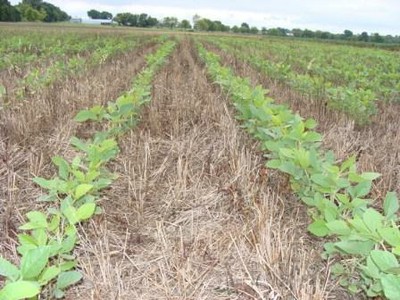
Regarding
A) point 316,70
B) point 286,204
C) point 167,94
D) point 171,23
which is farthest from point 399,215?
point 171,23

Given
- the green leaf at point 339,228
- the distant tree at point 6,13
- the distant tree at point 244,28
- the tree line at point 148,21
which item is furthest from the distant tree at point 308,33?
the green leaf at point 339,228

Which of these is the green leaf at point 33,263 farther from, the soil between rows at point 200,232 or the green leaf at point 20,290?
the soil between rows at point 200,232

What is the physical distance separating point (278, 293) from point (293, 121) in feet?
4.54

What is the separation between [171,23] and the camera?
333 ft

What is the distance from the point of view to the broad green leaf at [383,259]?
4.54ft

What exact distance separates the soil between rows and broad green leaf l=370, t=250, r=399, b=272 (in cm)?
32

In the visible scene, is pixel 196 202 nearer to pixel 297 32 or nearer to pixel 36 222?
pixel 36 222

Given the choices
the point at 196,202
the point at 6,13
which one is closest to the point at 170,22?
the point at 6,13

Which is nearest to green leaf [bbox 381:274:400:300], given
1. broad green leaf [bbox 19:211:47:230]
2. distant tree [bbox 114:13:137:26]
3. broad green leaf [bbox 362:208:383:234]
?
broad green leaf [bbox 362:208:383:234]

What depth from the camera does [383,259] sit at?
1.40 m

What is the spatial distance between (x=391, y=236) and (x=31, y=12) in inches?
3251

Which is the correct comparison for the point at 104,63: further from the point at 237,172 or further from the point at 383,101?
the point at 237,172

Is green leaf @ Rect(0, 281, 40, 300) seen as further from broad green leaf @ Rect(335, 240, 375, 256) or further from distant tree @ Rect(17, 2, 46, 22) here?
distant tree @ Rect(17, 2, 46, 22)

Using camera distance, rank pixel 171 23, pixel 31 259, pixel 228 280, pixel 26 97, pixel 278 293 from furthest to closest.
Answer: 1. pixel 171 23
2. pixel 26 97
3. pixel 228 280
4. pixel 278 293
5. pixel 31 259
